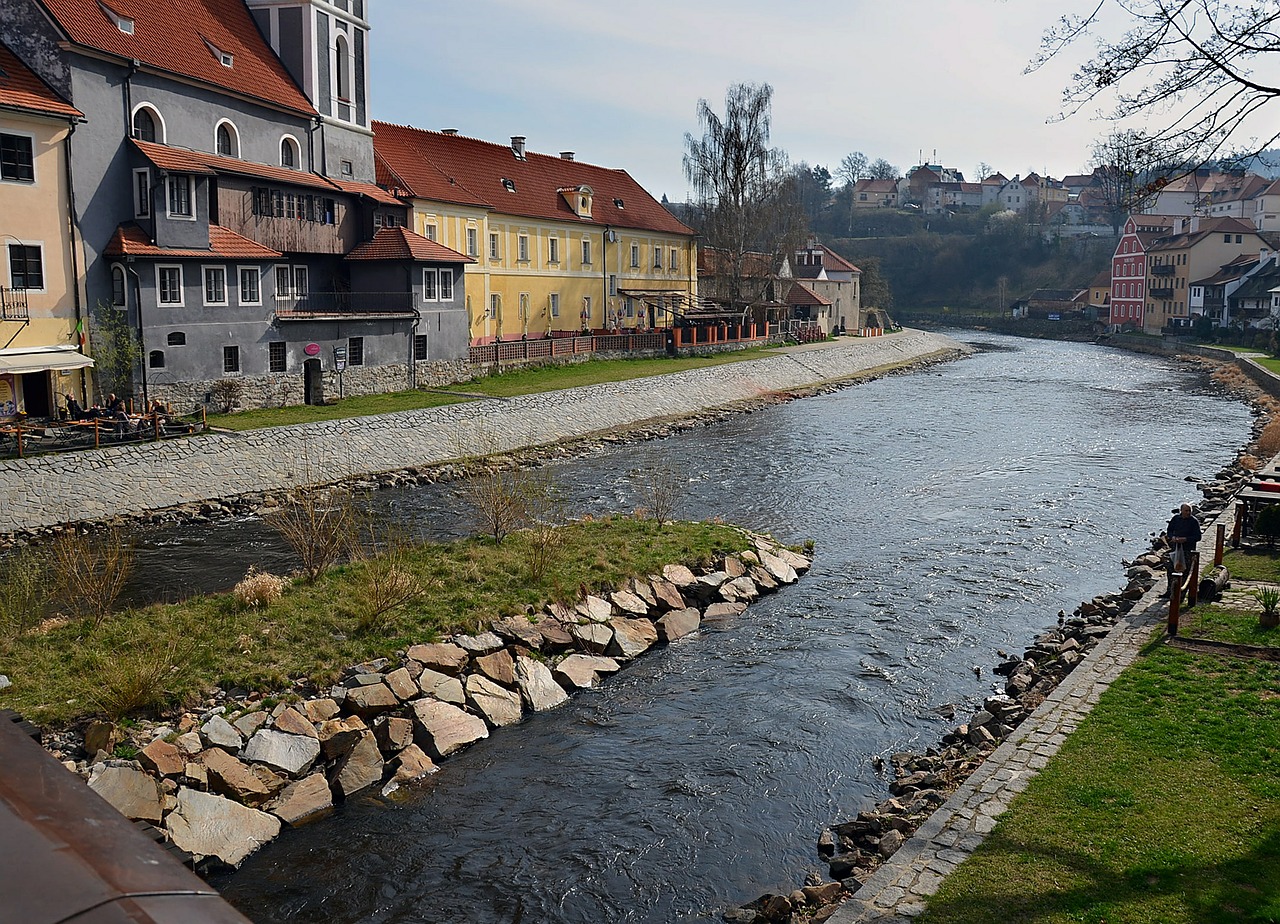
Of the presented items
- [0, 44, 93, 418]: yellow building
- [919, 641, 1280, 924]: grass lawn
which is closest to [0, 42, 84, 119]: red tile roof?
[0, 44, 93, 418]: yellow building

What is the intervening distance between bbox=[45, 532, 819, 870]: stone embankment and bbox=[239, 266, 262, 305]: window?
809 inches

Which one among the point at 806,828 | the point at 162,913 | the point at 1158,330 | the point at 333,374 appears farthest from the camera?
the point at 1158,330

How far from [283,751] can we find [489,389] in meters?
27.7

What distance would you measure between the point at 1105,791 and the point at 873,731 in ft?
13.0

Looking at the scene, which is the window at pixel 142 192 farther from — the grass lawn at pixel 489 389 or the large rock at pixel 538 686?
the large rock at pixel 538 686

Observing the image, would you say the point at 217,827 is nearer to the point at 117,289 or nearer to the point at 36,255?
the point at 36,255

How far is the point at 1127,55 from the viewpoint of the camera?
9.19 m

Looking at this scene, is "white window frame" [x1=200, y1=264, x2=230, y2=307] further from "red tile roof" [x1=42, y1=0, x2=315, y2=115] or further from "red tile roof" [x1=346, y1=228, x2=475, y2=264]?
"red tile roof" [x1=346, y1=228, x2=475, y2=264]

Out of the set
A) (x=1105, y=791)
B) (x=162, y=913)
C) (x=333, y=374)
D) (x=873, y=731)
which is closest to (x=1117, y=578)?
(x=873, y=731)

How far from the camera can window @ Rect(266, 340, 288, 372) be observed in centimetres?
3306

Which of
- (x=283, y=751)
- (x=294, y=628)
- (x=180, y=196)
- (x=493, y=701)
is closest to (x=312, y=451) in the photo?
(x=180, y=196)

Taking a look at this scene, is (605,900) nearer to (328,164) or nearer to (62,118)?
(62,118)

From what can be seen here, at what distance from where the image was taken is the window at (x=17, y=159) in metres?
25.9

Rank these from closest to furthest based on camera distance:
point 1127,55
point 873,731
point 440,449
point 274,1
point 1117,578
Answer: point 1127,55
point 873,731
point 1117,578
point 440,449
point 274,1
